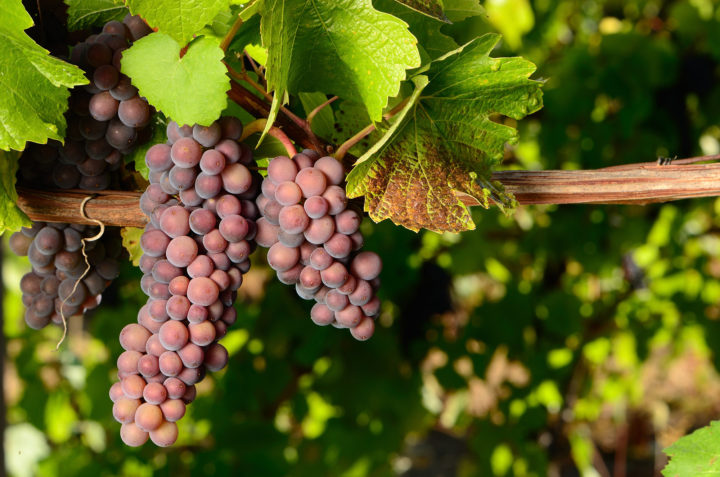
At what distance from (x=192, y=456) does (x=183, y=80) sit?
129 cm

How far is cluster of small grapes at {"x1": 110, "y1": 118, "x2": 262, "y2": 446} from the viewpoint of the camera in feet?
1.55

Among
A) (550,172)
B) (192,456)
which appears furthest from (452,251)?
(550,172)

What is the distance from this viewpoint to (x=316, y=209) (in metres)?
0.46

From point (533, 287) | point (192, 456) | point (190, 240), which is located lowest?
point (192, 456)

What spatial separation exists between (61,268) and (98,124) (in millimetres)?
166

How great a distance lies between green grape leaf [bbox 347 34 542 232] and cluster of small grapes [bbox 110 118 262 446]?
0.10 meters

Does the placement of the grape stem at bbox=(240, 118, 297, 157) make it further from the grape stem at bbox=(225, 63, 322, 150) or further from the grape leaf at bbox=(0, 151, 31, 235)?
the grape leaf at bbox=(0, 151, 31, 235)

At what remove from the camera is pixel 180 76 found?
19.1 inches

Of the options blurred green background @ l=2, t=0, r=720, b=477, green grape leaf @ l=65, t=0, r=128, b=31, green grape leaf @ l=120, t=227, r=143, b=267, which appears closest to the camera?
green grape leaf @ l=65, t=0, r=128, b=31

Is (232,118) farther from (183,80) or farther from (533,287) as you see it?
(533,287)

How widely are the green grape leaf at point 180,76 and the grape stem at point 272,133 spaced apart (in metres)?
0.05

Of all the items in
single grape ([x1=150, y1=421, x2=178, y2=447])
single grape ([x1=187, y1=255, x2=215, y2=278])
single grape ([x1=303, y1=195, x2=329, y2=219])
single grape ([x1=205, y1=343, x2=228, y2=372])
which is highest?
single grape ([x1=303, y1=195, x2=329, y2=219])

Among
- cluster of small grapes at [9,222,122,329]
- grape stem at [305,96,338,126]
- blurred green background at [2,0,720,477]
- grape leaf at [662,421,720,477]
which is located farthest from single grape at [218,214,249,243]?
blurred green background at [2,0,720,477]

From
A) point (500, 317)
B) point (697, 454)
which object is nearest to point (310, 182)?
point (697, 454)
